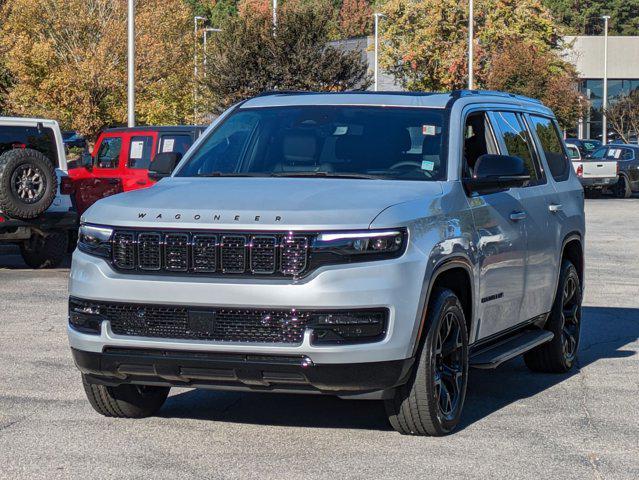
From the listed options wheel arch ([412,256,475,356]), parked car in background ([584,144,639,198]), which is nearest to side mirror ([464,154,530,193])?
wheel arch ([412,256,475,356])

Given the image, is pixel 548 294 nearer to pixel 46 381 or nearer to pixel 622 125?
pixel 46 381

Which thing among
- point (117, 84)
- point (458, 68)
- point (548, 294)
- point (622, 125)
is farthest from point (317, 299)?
point (622, 125)

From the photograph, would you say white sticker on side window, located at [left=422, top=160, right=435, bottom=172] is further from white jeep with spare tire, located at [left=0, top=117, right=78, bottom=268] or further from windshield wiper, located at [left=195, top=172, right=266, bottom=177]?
white jeep with spare tire, located at [left=0, top=117, right=78, bottom=268]

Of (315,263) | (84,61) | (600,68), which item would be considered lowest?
(315,263)

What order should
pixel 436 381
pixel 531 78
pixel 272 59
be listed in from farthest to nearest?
pixel 531 78 < pixel 272 59 < pixel 436 381

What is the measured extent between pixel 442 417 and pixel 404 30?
61.5 meters

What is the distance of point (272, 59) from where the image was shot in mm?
39656

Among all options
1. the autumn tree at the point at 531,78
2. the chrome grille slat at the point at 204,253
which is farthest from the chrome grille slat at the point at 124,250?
the autumn tree at the point at 531,78

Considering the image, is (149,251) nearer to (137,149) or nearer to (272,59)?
(137,149)

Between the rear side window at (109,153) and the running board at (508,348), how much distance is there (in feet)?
42.1

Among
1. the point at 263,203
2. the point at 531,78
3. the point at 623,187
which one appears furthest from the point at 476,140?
the point at 531,78

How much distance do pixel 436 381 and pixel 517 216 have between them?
1.70 meters

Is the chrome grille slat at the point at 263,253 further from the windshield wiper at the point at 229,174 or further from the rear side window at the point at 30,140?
the rear side window at the point at 30,140

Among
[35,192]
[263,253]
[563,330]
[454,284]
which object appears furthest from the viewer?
[35,192]
